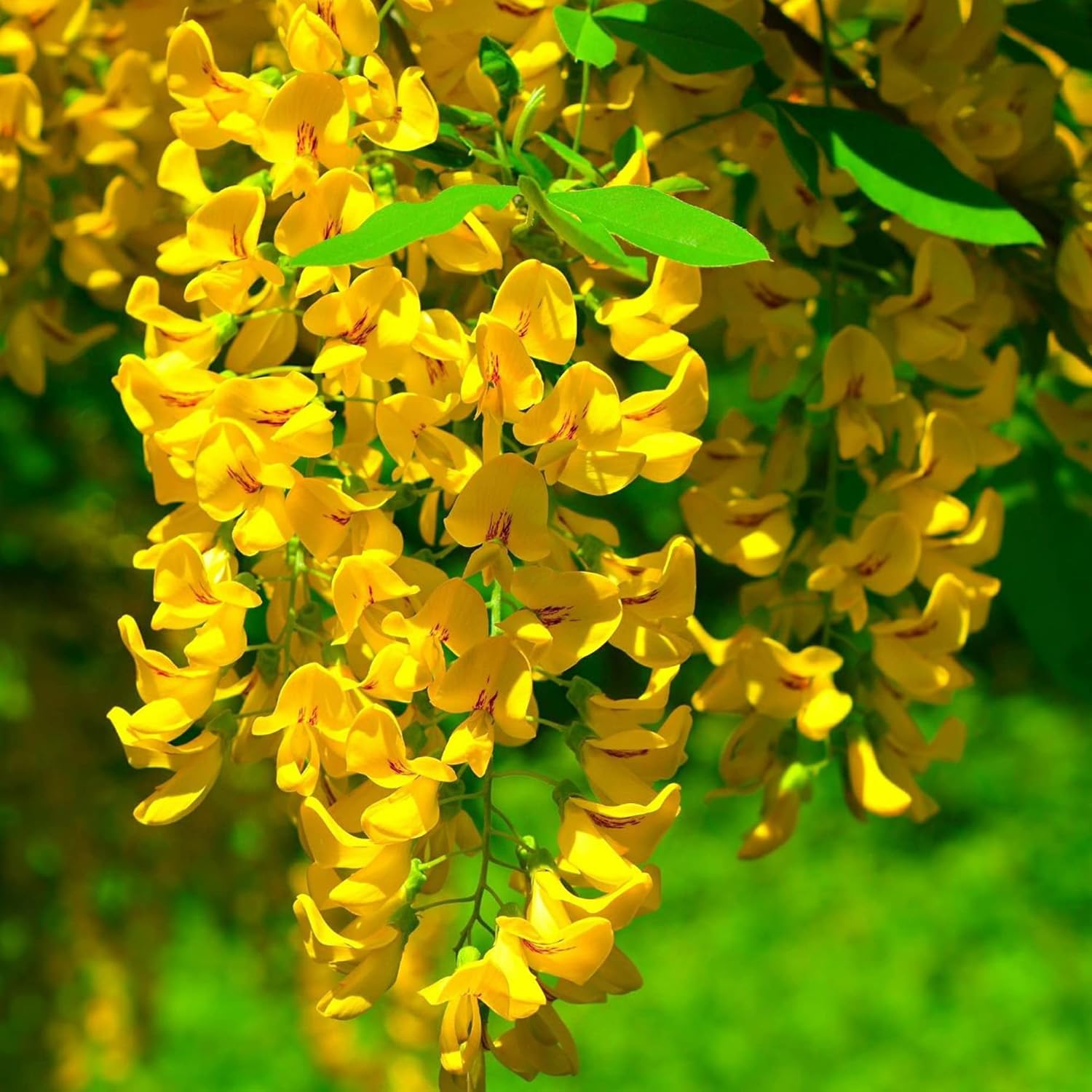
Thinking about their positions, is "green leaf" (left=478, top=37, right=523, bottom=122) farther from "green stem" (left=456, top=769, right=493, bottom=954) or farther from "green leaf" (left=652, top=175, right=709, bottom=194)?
"green stem" (left=456, top=769, right=493, bottom=954)

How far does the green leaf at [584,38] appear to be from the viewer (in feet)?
1.76

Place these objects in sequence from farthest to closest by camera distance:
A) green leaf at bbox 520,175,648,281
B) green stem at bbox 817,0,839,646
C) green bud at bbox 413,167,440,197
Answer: green stem at bbox 817,0,839,646, green bud at bbox 413,167,440,197, green leaf at bbox 520,175,648,281

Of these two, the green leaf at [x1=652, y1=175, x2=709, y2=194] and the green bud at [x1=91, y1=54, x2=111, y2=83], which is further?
the green bud at [x1=91, y1=54, x2=111, y2=83]

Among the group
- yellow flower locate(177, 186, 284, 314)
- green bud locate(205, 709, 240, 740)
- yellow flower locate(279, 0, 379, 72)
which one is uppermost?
yellow flower locate(279, 0, 379, 72)

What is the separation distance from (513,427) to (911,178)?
0.77 feet

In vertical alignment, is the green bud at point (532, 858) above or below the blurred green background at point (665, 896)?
above

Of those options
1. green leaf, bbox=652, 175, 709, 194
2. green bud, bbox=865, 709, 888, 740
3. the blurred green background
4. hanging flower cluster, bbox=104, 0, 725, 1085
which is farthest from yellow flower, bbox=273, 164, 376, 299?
the blurred green background

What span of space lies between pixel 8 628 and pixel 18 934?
20.8 inches

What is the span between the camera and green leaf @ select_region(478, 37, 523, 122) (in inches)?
20.6

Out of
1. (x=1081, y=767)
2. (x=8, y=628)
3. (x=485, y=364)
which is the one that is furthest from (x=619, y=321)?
(x=1081, y=767)

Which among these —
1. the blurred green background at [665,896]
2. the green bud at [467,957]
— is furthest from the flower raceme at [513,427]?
the blurred green background at [665,896]

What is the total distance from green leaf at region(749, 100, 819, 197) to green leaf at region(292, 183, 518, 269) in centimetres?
19

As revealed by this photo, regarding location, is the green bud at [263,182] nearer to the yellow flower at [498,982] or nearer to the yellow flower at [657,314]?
the yellow flower at [657,314]

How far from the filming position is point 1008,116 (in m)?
0.66
